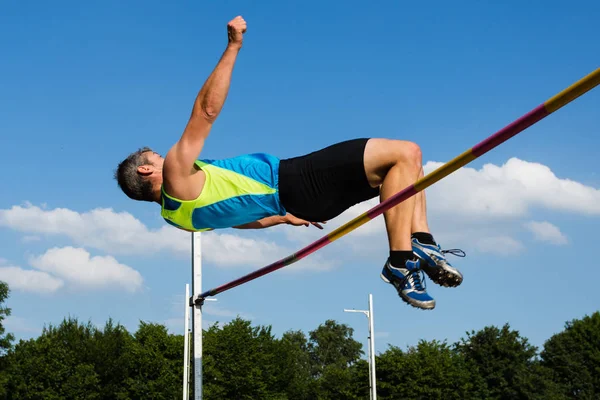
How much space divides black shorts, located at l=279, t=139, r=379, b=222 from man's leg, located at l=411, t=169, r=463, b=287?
0.32 m

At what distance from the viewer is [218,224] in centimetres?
473

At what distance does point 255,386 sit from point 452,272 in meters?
29.7

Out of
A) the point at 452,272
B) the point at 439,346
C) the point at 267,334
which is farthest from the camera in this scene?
the point at 439,346

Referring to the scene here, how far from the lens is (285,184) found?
4.32 metres

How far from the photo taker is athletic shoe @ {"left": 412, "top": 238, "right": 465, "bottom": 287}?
154 inches

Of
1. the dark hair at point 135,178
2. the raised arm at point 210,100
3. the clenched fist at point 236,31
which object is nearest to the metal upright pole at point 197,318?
the dark hair at point 135,178

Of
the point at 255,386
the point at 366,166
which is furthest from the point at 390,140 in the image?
the point at 255,386

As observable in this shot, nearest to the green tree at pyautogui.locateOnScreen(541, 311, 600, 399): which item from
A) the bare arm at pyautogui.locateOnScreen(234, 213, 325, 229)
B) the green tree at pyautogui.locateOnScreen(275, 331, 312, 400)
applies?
the green tree at pyautogui.locateOnScreen(275, 331, 312, 400)

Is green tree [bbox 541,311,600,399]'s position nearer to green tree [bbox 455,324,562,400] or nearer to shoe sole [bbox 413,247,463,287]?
green tree [bbox 455,324,562,400]

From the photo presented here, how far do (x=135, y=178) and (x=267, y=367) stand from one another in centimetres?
2966

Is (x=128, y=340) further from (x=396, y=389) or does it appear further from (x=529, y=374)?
(x=529, y=374)

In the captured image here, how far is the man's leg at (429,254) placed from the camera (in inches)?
154

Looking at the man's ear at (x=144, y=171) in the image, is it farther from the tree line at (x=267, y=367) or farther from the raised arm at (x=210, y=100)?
the tree line at (x=267, y=367)

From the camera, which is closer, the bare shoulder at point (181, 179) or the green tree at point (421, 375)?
the bare shoulder at point (181, 179)
